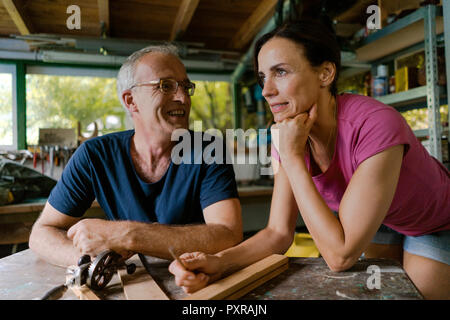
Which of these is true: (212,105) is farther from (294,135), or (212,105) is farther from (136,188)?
(294,135)

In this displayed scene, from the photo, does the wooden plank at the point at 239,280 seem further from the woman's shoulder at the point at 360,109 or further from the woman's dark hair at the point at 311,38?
the woman's dark hair at the point at 311,38

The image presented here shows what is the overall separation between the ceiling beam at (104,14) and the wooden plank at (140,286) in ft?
7.16

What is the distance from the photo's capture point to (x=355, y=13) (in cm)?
277

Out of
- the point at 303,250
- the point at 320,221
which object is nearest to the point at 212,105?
the point at 303,250

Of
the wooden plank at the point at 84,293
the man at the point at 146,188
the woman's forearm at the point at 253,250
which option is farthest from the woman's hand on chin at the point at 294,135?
the wooden plank at the point at 84,293

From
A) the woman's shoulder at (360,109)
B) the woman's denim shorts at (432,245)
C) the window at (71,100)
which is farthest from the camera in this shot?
the window at (71,100)

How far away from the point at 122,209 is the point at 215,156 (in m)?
0.46

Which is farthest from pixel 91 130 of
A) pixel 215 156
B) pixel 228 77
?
pixel 215 156

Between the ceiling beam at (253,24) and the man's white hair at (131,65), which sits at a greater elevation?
the ceiling beam at (253,24)

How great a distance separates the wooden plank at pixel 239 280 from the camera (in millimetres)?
713

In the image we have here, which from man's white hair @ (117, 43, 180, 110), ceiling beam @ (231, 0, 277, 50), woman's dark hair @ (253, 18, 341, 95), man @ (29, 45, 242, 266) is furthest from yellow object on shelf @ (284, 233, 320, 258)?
ceiling beam @ (231, 0, 277, 50)

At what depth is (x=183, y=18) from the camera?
2771 millimetres

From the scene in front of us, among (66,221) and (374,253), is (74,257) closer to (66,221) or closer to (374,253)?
(66,221)

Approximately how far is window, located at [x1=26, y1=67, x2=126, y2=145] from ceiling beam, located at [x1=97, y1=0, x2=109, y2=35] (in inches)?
24.4
